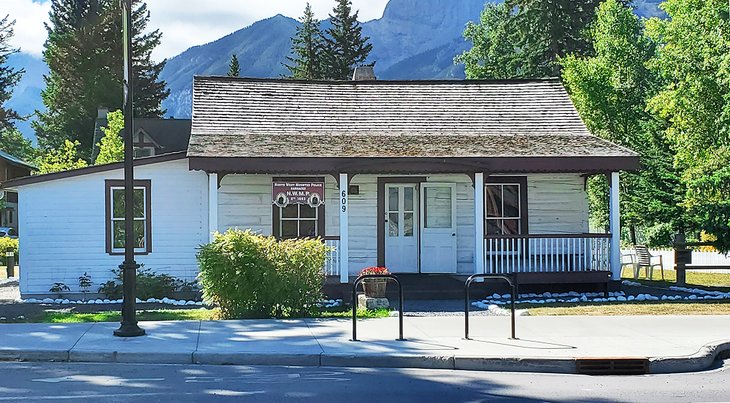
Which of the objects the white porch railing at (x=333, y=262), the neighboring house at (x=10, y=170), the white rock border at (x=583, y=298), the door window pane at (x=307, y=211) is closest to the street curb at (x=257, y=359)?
the white rock border at (x=583, y=298)

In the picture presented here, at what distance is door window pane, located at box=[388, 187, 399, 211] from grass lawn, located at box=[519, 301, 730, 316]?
16.3ft

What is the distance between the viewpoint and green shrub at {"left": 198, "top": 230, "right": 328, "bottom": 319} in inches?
562

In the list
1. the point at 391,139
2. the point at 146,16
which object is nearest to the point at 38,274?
the point at 391,139

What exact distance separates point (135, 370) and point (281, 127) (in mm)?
11643

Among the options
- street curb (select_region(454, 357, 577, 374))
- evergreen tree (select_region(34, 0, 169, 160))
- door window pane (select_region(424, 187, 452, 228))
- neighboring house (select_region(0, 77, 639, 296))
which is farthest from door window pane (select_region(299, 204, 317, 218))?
evergreen tree (select_region(34, 0, 169, 160))

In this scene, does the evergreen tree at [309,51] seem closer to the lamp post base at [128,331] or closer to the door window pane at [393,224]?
the door window pane at [393,224]

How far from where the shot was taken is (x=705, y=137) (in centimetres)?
2781

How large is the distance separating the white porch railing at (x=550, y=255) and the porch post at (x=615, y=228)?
0.16 metres

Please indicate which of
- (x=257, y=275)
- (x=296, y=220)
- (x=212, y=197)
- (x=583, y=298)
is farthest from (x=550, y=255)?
(x=257, y=275)

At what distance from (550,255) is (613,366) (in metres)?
9.14

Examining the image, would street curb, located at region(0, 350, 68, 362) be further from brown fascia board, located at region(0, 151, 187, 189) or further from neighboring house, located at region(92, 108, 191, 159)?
neighboring house, located at region(92, 108, 191, 159)

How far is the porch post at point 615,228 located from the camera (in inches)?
Answer: 736

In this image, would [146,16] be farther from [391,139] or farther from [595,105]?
[391,139]

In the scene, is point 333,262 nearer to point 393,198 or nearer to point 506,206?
point 393,198
